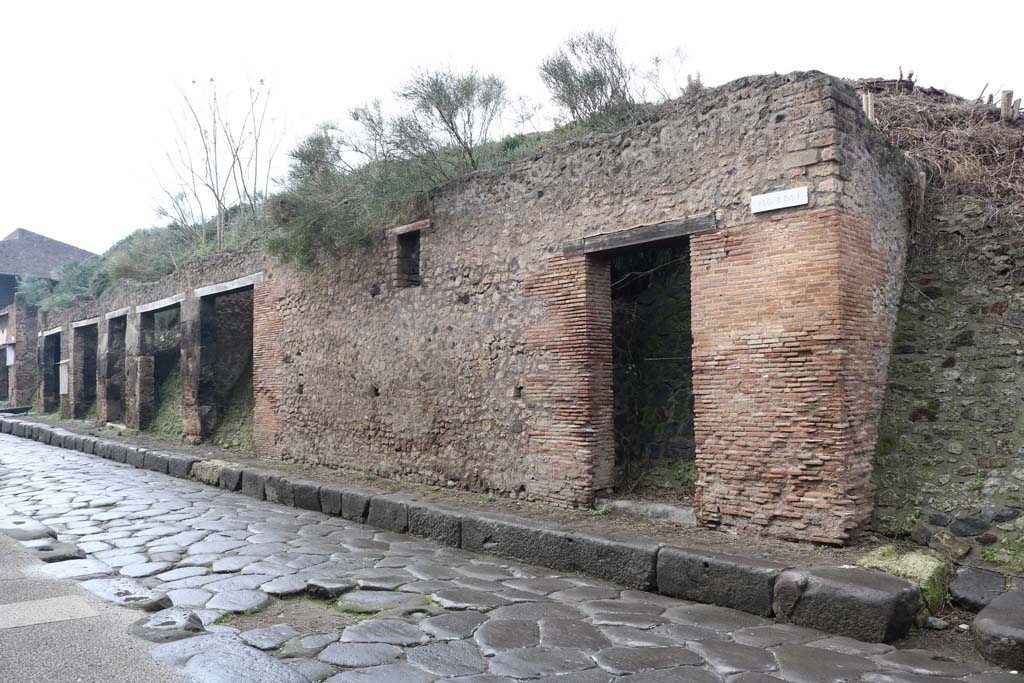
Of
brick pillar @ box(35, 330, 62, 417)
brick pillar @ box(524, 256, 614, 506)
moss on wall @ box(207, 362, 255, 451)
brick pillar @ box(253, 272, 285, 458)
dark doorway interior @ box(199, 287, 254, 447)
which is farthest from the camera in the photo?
brick pillar @ box(35, 330, 62, 417)

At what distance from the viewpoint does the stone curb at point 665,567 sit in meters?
4.04

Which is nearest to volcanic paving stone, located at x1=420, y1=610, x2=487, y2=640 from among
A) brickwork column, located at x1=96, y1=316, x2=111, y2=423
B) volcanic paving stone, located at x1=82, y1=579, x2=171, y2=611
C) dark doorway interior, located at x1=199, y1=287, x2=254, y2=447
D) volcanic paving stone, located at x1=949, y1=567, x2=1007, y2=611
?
volcanic paving stone, located at x1=82, y1=579, x2=171, y2=611

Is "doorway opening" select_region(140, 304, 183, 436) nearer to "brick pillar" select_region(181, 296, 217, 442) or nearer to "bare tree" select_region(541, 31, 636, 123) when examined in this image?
"brick pillar" select_region(181, 296, 217, 442)

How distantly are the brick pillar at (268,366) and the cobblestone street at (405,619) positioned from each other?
4.14 meters

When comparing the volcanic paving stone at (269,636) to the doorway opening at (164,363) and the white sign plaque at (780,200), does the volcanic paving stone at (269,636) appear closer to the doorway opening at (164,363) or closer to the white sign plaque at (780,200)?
the white sign plaque at (780,200)

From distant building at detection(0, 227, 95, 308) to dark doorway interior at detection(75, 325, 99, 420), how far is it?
14.0m

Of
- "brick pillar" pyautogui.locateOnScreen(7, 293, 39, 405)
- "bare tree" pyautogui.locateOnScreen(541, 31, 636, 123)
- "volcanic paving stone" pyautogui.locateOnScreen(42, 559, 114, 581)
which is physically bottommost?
"volcanic paving stone" pyautogui.locateOnScreen(42, 559, 114, 581)

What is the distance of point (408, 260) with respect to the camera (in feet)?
30.0

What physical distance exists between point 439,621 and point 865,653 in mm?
2229

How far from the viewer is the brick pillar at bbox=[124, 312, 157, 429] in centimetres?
1602

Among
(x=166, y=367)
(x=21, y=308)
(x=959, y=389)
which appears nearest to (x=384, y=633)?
(x=959, y=389)

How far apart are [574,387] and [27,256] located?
120 ft

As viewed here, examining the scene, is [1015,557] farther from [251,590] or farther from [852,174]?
[251,590]

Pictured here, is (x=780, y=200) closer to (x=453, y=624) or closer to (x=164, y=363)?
(x=453, y=624)
